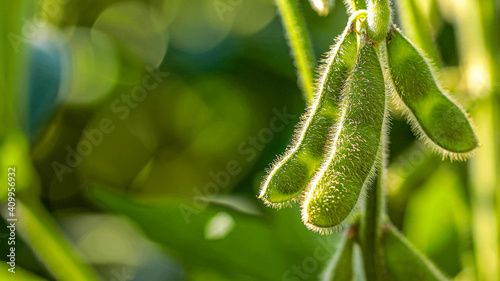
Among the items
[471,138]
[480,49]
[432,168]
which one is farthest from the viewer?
[432,168]

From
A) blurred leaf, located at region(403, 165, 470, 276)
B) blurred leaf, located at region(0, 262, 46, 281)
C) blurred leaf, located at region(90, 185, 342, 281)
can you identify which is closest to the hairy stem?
blurred leaf, located at region(90, 185, 342, 281)

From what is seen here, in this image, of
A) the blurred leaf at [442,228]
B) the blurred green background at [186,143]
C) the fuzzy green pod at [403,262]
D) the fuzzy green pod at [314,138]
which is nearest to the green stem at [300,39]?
the fuzzy green pod at [314,138]

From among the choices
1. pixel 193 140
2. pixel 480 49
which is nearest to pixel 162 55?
pixel 193 140

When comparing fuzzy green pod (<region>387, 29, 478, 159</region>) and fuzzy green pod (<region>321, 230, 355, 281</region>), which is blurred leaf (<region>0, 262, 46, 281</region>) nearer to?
fuzzy green pod (<region>321, 230, 355, 281</region>)

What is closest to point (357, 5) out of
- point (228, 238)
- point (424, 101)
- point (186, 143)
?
point (424, 101)

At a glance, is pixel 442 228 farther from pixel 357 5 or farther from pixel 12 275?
pixel 12 275

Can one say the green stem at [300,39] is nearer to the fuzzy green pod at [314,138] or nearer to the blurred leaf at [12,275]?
the fuzzy green pod at [314,138]

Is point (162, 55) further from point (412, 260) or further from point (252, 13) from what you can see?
point (412, 260)
